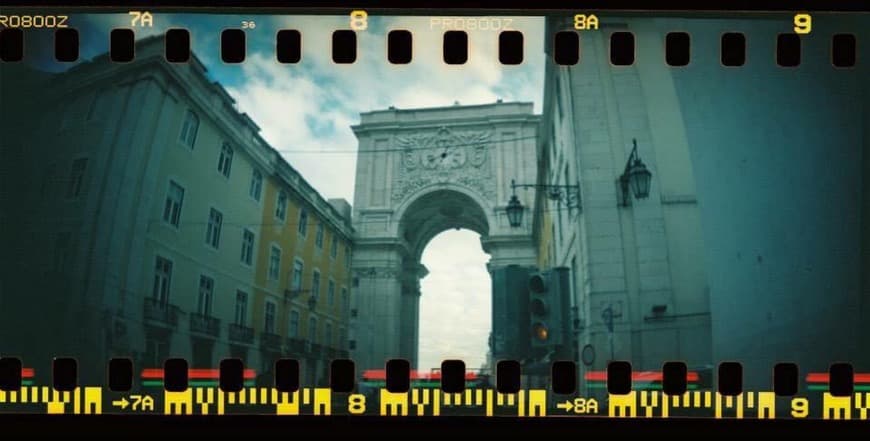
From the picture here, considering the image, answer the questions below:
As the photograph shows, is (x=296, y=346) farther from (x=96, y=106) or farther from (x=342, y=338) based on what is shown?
(x=96, y=106)

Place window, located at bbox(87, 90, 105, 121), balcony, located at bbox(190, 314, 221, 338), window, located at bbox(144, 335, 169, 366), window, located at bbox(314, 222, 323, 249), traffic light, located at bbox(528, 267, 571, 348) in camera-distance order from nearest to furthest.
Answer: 1. traffic light, located at bbox(528, 267, 571, 348)
2. window, located at bbox(144, 335, 169, 366)
3. balcony, located at bbox(190, 314, 221, 338)
4. window, located at bbox(314, 222, 323, 249)
5. window, located at bbox(87, 90, 105, 121)

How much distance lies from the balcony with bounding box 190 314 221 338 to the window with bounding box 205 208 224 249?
0.77m

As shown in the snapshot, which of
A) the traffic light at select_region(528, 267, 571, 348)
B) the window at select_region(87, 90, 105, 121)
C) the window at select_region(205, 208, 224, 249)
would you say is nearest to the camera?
the traffic light at select_region(528, 267, 571, 348)

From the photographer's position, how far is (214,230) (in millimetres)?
7750

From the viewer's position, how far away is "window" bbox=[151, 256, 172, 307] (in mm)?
7535

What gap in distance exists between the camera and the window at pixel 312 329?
24.2ft

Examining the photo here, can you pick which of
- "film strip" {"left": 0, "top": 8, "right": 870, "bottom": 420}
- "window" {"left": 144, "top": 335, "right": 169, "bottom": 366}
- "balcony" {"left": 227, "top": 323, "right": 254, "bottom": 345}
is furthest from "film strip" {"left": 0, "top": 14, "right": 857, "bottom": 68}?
"window" {"left": 144, "top": 335, "right": 169, "bottom": 366}

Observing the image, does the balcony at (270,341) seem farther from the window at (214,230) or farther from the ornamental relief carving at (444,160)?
the ornamental relief carving at (444,160)

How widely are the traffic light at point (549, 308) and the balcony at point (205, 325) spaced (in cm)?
324

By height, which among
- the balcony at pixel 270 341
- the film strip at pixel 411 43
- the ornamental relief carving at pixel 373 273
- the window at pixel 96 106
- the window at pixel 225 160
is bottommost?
the balcony at pixel 270 341

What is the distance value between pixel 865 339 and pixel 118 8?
8.63 metres

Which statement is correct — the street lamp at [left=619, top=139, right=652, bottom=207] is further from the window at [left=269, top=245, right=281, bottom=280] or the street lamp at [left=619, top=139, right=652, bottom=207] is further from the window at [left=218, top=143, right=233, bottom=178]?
the window at [left=218, top=143, right=233, bottom=178]

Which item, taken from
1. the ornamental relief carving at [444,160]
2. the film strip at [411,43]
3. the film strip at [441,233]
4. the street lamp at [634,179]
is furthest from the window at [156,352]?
the street lamp at [634,179]

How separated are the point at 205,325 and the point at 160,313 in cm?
51
